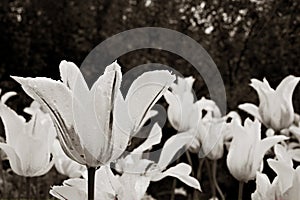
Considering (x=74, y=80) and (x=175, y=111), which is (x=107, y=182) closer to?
(x=74, y=80)

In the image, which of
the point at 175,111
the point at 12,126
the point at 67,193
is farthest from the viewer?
the point at 175,111

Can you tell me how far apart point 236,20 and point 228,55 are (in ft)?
1.26

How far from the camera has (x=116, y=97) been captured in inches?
38.7

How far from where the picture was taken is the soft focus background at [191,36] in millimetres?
6703

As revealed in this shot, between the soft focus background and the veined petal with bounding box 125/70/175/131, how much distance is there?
430 cm

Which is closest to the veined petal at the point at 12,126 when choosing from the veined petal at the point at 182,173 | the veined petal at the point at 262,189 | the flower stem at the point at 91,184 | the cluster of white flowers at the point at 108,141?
the cluster of white flowers at the point at 108,141

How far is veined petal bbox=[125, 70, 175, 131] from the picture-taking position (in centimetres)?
99

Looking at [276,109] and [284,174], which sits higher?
[276,109]

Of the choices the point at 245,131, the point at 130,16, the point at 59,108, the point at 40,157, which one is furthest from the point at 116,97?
the point at 130,16

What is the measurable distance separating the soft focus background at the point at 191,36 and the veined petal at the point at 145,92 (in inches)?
169

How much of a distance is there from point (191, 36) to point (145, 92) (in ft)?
20.1

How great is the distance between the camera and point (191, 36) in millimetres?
7082

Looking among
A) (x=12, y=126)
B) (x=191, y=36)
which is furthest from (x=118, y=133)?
(x=191, y=36)

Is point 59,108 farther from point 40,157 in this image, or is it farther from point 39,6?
point 39,6
